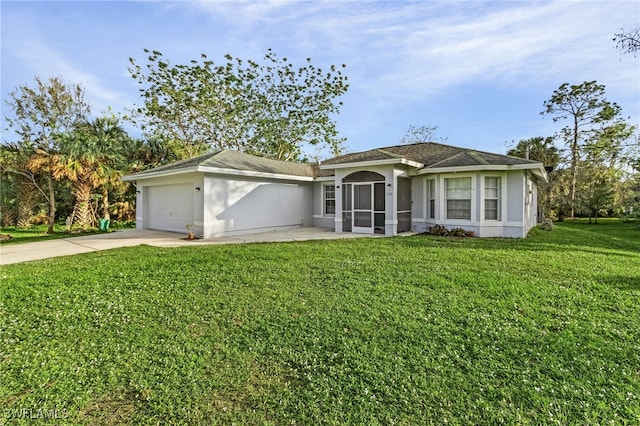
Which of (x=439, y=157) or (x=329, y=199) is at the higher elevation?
(x=439, y=157)

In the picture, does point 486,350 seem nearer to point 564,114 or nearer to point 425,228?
point 425,228

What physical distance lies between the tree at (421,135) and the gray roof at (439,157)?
16.4 meters

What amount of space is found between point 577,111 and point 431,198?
25.4 meters

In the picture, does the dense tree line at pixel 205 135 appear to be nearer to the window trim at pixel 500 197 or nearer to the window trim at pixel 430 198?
the window trim at pixel 500 197

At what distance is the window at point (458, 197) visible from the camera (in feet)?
39.9

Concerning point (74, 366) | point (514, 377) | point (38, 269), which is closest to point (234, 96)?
point (38, 269)

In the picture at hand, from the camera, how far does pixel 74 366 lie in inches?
131

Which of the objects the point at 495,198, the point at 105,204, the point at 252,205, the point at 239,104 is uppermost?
the point at 239,104

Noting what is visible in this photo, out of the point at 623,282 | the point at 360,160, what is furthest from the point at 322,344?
the point at 360,160

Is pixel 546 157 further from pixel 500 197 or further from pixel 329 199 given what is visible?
pixel 329 199

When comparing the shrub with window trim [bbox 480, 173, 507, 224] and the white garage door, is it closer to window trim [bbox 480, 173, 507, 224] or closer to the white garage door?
window trim [bbox 480, 173, 507, 224]

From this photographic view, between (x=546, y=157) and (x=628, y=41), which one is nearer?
(x=628, y=41)

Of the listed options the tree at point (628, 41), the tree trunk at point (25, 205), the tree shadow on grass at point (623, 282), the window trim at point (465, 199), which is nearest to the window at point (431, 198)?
the window trim at point (465, 199)

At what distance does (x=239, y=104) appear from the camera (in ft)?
79.4
